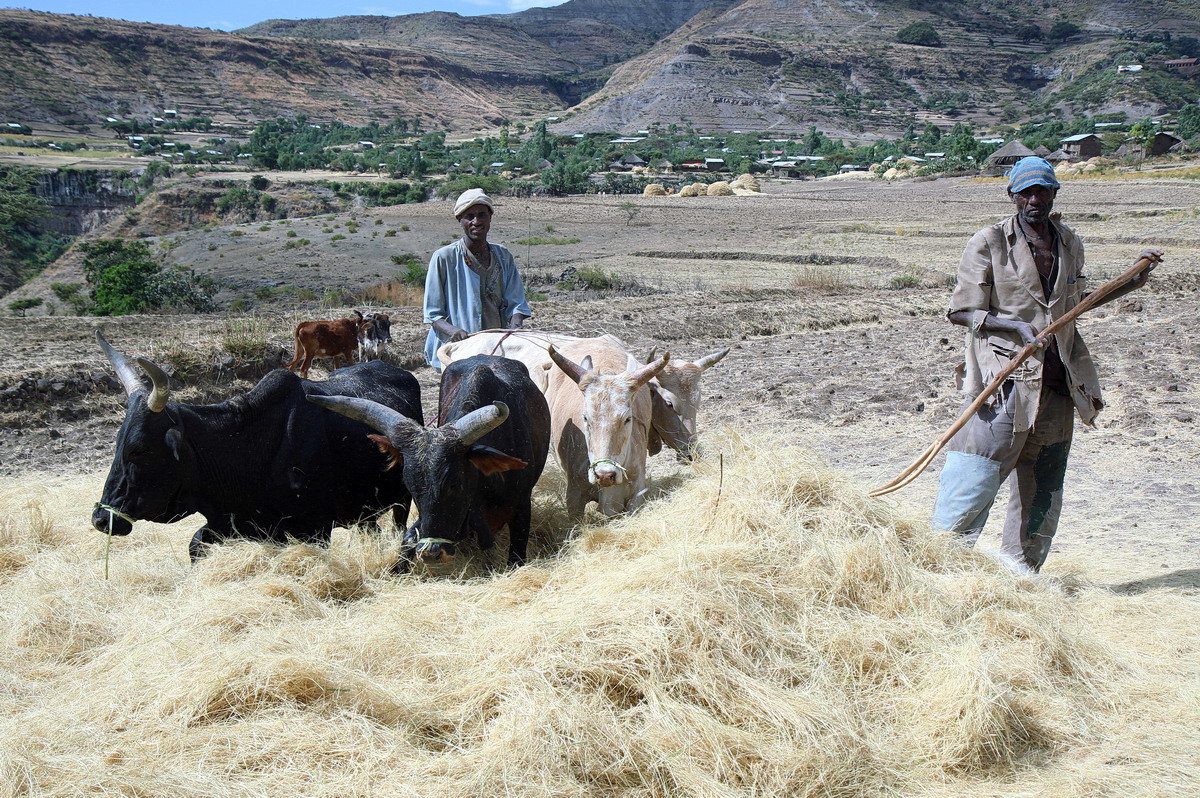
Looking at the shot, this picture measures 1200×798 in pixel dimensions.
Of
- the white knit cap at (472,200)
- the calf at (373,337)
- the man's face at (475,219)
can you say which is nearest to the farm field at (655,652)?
the man's face at (475,219)

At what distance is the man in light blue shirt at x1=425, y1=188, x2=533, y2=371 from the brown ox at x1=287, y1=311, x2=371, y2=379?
5378 millimetres

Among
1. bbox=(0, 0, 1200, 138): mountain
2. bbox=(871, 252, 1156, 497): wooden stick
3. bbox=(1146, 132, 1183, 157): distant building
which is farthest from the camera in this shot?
bbox=(0, 0, 1200, 138): mountain

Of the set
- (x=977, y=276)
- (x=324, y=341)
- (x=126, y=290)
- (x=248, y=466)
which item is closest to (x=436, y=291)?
(x=248, y=466)

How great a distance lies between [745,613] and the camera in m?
3.69

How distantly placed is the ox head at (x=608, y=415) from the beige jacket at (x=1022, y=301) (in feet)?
6.14

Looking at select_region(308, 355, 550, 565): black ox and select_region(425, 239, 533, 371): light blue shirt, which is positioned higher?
select_region(425, 239, 533, 371): light blue shirt

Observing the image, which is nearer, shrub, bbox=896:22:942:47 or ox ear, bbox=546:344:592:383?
ox ear, bbox=546:344:592:383

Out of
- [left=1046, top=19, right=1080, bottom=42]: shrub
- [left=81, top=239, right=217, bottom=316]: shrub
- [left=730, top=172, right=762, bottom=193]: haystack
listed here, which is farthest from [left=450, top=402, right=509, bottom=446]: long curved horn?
[left=1046, top=19, right=1080, bottom=42]: shrub

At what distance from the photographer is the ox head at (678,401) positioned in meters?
6.68

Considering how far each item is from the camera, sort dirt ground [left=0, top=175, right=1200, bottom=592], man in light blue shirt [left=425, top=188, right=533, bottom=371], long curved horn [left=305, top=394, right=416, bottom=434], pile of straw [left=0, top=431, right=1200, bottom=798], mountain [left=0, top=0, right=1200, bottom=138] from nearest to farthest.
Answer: pile of straw [left=0, top=431, right=1200, bottom=798] → long curved horn [left=305, top=394, right=416, bottom=434] → dirt ground [left=0, top=175, right=1200, bottom=592] → man in light blue shirt [left=425, top=188, right=533, bottom=371] → mountain [left=0, top=0, right=1200, bottom=138]

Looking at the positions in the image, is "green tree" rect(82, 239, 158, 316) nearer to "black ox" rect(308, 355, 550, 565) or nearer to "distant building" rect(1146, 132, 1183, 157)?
"black ox" rect(308, 355, 550, 565)

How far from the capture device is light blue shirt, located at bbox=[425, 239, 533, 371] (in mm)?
7199

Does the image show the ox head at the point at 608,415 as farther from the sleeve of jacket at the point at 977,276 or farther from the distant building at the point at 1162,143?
the distant building at the point at 1162,143

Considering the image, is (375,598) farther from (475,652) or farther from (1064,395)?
(1064,395)
